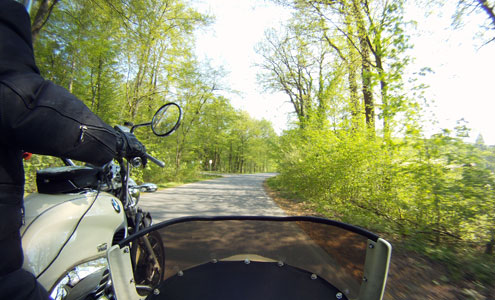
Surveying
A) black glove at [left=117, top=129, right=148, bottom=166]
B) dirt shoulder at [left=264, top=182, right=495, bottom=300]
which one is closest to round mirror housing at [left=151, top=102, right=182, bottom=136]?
black glove at [left=117, top=129, right=148, bottom=166]

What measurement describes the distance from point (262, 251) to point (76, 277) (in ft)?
3.49

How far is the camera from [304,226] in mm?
1010

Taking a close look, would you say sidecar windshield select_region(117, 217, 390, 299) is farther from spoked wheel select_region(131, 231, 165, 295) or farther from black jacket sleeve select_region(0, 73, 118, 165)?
black jacket sleeve select_region(0, 73, 118, 165)

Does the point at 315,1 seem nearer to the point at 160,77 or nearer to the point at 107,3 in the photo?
the point at 107,3

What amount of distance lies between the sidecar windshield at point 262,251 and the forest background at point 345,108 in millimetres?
3197

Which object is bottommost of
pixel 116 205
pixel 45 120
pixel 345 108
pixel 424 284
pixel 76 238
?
pixel 424 284

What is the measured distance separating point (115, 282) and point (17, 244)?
0.33 metres

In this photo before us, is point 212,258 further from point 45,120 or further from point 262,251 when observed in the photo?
point 45,120

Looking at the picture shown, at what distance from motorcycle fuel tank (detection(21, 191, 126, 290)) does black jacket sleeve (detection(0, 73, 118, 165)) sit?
0.44m

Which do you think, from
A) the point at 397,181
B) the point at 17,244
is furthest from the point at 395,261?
the point at 17,244

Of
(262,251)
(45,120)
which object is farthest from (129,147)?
(262,251)

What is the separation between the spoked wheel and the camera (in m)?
0.94

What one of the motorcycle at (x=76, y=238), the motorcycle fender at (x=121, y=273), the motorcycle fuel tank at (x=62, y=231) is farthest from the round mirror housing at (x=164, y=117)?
the motorcycle fender at (x=121, y=273)

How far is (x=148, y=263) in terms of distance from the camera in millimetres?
1245
